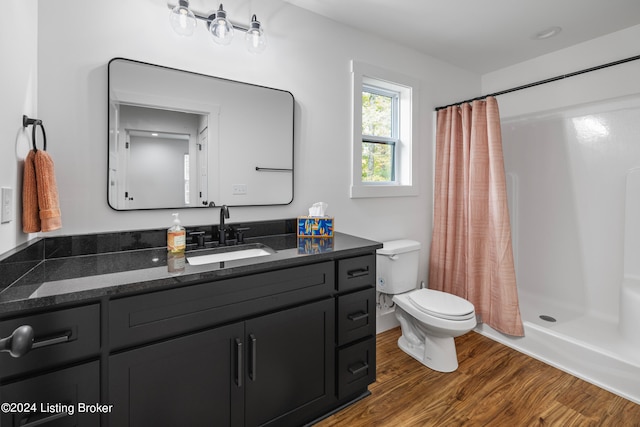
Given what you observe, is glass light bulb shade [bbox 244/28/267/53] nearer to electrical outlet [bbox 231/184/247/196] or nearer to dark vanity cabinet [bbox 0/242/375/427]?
electrical outlet [bbox 231/184/247/196]

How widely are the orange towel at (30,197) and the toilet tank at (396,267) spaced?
1928 mm

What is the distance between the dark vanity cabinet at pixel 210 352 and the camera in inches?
37.4

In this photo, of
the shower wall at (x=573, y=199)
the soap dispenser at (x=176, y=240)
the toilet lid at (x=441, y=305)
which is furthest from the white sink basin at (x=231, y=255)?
the shower wall at (x=573, y=199)

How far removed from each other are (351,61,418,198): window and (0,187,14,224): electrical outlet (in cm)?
187

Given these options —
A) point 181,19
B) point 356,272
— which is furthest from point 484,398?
point 181,19

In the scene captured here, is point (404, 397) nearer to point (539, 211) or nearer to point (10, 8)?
point (539, 211)

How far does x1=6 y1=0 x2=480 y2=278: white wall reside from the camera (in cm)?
143

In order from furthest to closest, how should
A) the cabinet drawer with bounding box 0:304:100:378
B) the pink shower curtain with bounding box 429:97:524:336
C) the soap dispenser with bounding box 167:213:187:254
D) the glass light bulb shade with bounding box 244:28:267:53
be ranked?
the pink shower curtain with bounding box 429:97:524:336
the glass light bulb shade with bounding box 244:28:267:53
the soap dispenser with bounding box 167:213:187:254
the cabinet drawer with bounding box 0:304:100:378

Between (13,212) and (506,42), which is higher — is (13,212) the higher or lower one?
the lower one

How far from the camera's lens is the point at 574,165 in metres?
2.61

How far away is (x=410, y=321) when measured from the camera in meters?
2.29

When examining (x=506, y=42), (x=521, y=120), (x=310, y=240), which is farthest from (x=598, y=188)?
(x=310, y=240)

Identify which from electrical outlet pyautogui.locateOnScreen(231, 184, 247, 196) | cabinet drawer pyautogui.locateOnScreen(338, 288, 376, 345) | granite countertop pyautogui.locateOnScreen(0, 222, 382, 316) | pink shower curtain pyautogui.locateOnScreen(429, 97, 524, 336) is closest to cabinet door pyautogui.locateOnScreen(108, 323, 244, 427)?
granite countertop pyautogui.locateOnScreen(0, 222, 382, 316)

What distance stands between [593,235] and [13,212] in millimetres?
3684
